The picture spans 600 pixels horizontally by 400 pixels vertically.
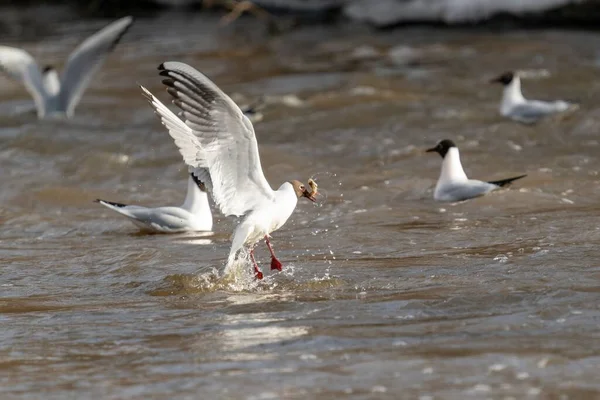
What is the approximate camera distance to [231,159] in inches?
254

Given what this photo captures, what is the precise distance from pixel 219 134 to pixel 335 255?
1.39 m

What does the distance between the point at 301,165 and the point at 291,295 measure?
4777 mm

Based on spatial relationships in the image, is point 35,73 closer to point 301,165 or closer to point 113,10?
point 301,165

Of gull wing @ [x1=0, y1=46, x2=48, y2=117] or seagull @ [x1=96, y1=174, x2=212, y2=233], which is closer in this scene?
seagull @ [x1=96, y1=174, x2=212, y2=233]

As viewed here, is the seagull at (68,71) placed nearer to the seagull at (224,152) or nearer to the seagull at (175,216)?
the seagull at (175,216)

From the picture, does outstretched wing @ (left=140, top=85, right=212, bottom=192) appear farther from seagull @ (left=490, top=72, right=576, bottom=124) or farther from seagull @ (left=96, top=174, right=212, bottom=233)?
seagull @ (left=490, top=72, right=576, bottom=124)

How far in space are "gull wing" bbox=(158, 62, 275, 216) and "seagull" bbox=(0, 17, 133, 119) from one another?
7480mm

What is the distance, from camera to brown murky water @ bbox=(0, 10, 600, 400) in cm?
475

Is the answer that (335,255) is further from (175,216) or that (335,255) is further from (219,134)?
(175,216)

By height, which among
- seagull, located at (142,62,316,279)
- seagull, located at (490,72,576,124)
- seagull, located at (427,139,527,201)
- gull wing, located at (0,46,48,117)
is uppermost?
seagull, located at (142,62,316,279)

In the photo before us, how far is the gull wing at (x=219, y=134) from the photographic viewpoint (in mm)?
6184

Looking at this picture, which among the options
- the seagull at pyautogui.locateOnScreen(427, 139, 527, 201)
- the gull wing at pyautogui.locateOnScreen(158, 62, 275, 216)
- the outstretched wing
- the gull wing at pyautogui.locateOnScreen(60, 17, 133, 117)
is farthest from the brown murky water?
the outstretched wing

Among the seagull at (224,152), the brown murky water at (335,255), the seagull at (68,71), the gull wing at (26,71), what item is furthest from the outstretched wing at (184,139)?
the gull wing at (26,71)

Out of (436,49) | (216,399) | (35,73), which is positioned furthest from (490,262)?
(436,49)
